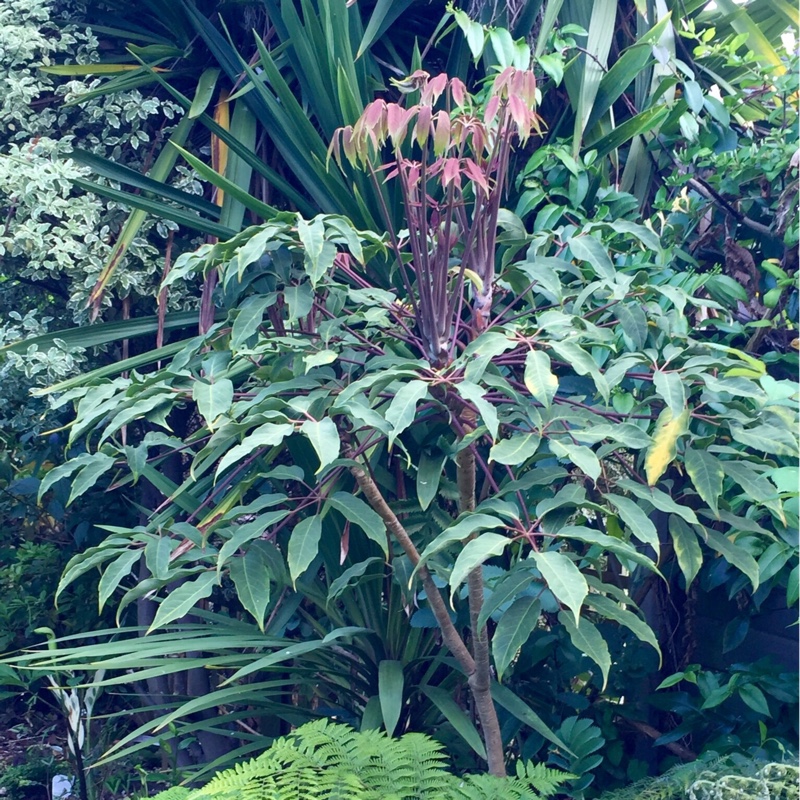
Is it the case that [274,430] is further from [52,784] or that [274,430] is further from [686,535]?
[52,784]

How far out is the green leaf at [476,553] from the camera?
973 mm

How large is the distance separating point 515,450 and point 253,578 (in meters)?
0.45

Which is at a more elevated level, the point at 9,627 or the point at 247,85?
the point at 247,85

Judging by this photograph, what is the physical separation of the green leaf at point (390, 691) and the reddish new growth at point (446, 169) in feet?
2.28

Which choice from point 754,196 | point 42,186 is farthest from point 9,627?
point 754,196

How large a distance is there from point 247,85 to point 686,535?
166 centimetres

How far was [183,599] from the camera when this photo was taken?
4.07 ft

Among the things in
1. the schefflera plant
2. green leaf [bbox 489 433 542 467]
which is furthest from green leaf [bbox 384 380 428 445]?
green leaf [bbox 489 433 542 467]

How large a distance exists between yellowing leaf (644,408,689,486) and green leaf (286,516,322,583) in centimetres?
48

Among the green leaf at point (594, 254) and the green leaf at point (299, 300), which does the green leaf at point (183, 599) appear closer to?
the green leaf at point (299, 300)

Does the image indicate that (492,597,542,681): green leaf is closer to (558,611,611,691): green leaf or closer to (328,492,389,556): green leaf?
(558,611,611,691): green leaf

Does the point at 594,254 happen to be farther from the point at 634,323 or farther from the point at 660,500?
the point at 660,500

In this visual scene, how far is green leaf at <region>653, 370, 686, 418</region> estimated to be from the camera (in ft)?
3.59

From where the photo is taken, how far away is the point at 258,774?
4.07ft
